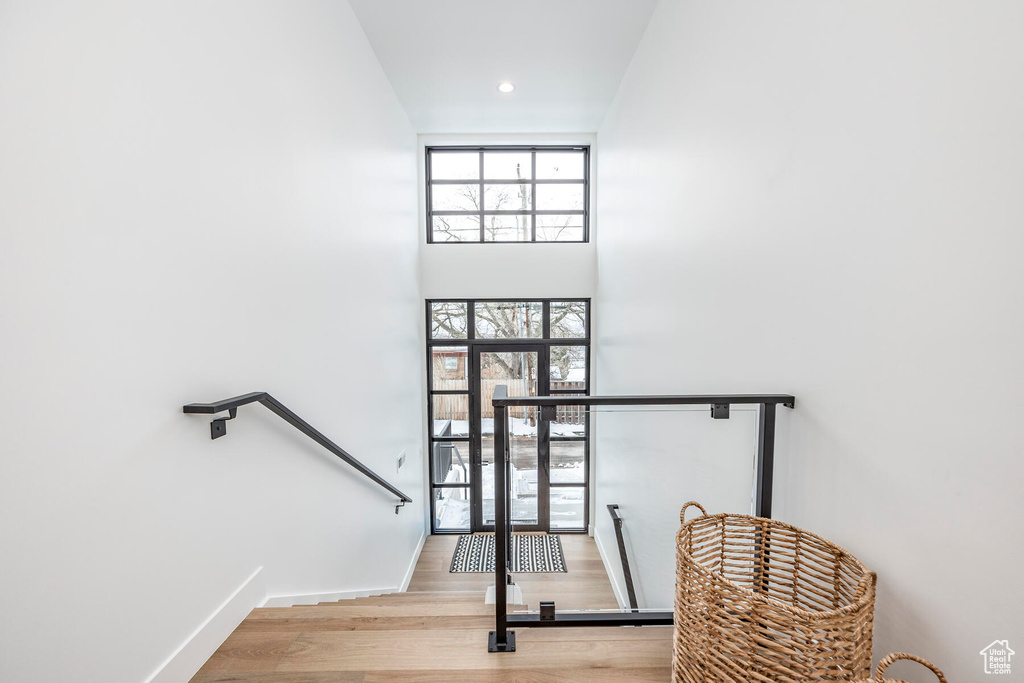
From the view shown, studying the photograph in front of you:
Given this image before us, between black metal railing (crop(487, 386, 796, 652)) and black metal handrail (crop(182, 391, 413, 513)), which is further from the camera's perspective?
black metal railing (crop(487, 386, 796, 652))

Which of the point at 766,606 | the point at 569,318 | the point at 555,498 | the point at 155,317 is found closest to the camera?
the point at 766,606

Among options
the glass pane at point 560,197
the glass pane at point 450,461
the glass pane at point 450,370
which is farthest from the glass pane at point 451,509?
the glass pane at point 560,197

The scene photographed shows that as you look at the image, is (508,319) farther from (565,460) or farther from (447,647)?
(447,647)

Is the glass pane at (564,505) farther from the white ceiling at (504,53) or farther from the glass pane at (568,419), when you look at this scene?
the white ceiling at (504,53)

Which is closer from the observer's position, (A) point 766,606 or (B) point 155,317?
(A) point 766,606

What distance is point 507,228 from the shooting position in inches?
199

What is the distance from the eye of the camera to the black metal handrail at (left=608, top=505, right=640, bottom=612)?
212 cm

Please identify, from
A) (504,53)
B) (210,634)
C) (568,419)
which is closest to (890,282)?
(568,419)

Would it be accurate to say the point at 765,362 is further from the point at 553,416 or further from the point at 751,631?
the point at 751,631

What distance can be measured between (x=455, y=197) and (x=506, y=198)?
1.87 ft

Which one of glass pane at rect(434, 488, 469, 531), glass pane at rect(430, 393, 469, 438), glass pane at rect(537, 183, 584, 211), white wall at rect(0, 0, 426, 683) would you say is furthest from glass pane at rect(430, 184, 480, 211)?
glass pane at rect(434, 488, 469, 531)

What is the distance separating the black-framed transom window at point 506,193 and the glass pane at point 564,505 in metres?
3.71

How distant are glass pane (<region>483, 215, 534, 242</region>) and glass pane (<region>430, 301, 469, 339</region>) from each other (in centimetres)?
83

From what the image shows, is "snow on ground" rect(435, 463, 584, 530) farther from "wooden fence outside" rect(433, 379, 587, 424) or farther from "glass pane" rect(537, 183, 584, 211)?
"glass pane" rect(537, 183, 584, 211)
